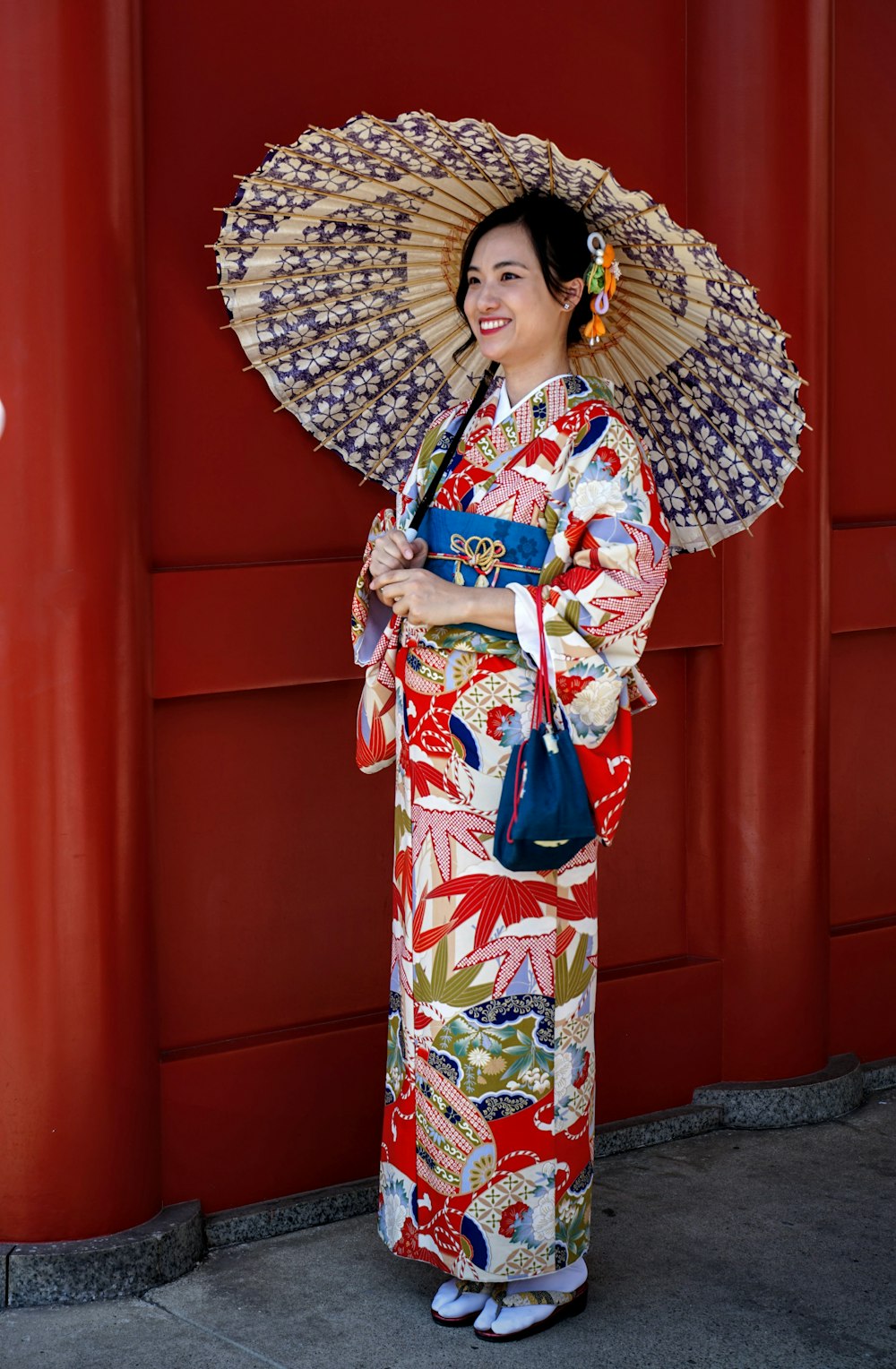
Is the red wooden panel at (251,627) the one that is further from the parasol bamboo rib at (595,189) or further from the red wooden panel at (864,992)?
the red wooden panel at (864,992)

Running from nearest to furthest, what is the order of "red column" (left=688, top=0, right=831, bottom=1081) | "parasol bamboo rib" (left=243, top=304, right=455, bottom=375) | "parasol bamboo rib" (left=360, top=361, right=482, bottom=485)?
"parasol bamboo rib" (left=243, top=304, right=455, bottom=375) < "parasol bamboo rib" (left=360, top=361, right=482, bottom=485) < "red column" (left=688, top=0, right=831, bottom=1081)

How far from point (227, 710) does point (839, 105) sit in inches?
88.0

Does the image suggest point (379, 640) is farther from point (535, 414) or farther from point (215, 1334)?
point (215, 1334)

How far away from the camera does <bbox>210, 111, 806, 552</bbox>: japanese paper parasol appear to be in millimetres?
3012

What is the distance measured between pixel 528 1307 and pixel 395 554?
1.44m

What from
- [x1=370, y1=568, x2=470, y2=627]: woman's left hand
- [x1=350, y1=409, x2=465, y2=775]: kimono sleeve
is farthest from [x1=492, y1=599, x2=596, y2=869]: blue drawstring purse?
[x1=350, y1=409, x2=465, y2=775]: kimono sleeve

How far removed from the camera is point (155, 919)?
11.3 ft

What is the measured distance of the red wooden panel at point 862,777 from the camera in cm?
453

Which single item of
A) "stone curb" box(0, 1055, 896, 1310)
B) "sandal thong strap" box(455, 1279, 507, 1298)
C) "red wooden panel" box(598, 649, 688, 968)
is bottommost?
"sandal thong strap" box(455, 1279, 507, 1298)

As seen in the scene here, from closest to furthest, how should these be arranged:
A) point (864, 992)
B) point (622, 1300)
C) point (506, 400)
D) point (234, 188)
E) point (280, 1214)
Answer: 1. point (506, 400)
2. point (622, 1300)
3. point (234, 188)
4. point (280, 1214)
5. point (864, 992)

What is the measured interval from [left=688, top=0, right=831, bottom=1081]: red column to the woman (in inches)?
39.9

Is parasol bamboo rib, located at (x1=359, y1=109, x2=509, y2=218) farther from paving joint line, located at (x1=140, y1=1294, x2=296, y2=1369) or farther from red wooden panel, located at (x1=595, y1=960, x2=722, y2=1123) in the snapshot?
paving joint line, located at (x1=140, y1=1294, x2=296, y2=1369)

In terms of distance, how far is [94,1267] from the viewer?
10.6 feet

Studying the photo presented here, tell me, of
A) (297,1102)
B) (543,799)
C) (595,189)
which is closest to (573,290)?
(595,189)
